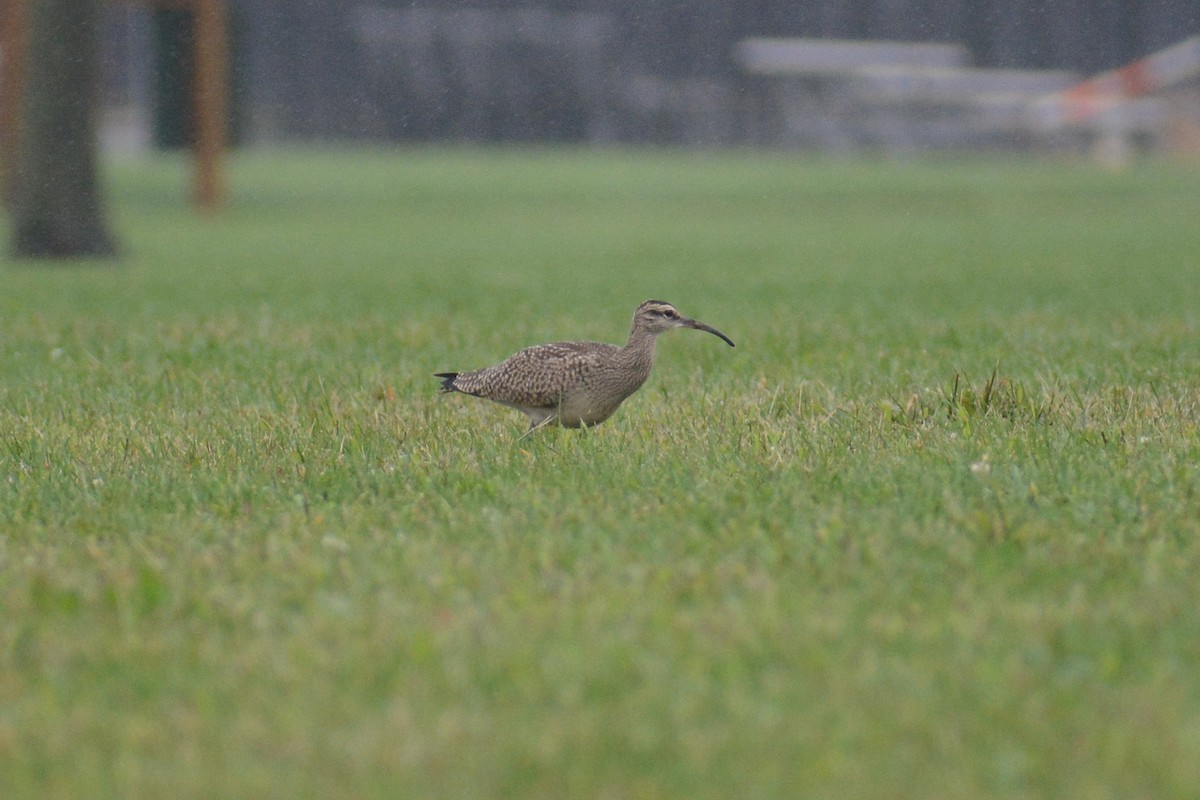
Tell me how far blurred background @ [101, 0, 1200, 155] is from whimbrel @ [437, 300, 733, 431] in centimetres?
3612

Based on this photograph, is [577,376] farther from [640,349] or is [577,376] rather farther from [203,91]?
[203,91]

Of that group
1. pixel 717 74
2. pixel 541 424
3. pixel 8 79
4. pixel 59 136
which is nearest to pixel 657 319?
pixel 541 424

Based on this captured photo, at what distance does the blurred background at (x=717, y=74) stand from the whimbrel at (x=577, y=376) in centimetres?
3612

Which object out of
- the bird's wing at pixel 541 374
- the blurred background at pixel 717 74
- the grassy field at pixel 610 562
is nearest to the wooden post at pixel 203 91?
the blurred background at pixel 717 74

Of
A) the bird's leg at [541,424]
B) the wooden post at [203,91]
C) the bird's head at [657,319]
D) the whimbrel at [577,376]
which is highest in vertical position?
Result: the wooden post at [203,91]

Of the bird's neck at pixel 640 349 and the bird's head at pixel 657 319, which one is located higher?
the bird's head at pixel 657 319

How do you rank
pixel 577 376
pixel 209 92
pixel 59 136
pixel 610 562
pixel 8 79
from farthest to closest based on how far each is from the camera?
pixel 209 92
pixel 8 79
pixel 59 136
pixel 577 376
pixel 610 562

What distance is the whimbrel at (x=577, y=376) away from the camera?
6.02 metres

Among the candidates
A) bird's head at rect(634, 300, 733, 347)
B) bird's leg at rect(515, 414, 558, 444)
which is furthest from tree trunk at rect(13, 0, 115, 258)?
bird's head at rect(634, 300, 733, 347)

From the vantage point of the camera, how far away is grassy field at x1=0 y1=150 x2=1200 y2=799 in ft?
9.64

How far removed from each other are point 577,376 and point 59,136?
11.8 meters

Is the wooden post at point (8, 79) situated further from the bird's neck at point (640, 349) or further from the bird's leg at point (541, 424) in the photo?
the bird's neck at point (640, 349)

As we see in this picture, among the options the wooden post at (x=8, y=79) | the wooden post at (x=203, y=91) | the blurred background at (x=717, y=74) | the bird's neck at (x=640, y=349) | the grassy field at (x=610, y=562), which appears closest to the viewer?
the grassy field at (x=610, y=562)

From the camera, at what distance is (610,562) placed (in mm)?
4133
